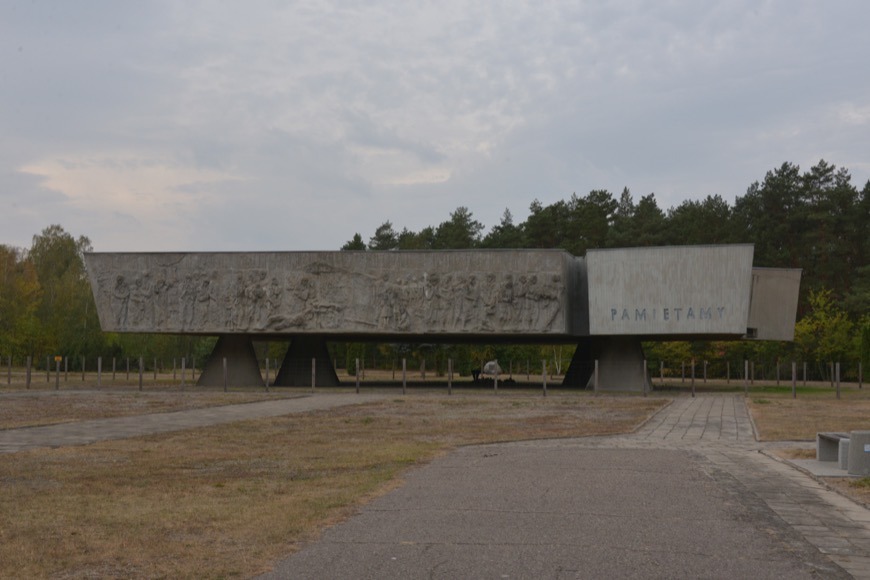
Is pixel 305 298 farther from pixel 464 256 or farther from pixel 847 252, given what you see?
pixel 847 252

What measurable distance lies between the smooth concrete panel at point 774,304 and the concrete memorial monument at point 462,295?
0.19 ft

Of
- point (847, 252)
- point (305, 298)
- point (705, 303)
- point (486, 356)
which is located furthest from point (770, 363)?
point (305, 298)

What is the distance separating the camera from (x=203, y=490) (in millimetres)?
9977

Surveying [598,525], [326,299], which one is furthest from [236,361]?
[598,525]

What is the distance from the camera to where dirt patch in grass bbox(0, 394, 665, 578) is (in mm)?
6676

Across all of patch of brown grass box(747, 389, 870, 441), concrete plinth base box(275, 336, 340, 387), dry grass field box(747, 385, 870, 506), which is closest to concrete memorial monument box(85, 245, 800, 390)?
concrete plinth base box(275, 336, 340, 387)

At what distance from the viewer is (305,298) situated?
4169 cm

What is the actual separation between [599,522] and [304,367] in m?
40.0

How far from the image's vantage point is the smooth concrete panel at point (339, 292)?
40.0 meters

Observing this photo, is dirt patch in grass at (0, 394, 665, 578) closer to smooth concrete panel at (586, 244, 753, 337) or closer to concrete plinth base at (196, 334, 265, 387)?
smooth concrete panel at (586, 244, 753, 337)

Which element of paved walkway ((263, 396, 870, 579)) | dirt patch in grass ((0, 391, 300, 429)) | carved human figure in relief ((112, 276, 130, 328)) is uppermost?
carved human figure in relief ((112, 276, 130, 328))

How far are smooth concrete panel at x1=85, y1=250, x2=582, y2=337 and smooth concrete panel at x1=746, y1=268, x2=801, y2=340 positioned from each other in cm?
807

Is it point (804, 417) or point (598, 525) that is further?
point (804, 417)

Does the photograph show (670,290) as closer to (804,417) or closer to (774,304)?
(774,304)
